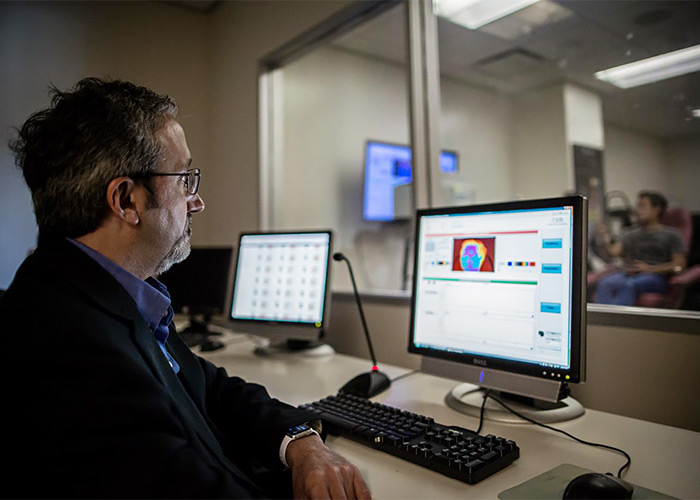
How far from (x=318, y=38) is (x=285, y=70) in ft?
2.22

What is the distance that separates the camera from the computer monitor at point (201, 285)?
7.59 feet

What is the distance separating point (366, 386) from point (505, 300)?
0.45m

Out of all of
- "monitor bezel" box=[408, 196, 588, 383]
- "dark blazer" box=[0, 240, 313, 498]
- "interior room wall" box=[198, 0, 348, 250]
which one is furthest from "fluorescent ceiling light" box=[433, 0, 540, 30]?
"dark blazer" box=[0, 240, 313, 498]

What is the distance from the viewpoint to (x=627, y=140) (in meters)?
4.24

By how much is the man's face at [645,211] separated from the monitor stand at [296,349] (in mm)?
3102

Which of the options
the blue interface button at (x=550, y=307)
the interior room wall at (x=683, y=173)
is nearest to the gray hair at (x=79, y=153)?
the blue interface button at (x=550, y=307)

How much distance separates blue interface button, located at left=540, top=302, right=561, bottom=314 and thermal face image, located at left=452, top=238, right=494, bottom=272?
0.52 ft

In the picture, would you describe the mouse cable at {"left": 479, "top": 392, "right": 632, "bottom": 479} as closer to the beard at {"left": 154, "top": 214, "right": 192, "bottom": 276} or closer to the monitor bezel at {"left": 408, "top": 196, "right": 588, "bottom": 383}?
the monitor bezel at {"left": 408, "top": 196, "right": 588, "bottom": 383}

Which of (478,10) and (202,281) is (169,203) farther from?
(478,10)

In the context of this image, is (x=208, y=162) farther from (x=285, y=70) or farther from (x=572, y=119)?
(x=572, y=119)

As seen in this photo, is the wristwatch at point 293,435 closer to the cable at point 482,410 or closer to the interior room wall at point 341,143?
the cable at point 482,410

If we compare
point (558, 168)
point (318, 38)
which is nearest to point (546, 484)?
point (318, 38)

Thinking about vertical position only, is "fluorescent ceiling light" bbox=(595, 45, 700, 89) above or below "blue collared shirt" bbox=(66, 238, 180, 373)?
above

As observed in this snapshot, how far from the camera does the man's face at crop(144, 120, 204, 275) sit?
946mm
